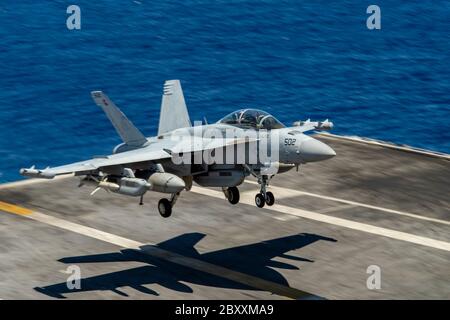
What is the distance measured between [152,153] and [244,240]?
8.12 meters

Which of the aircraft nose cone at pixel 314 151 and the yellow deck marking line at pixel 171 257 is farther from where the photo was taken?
the yellow deck marking line at pixel 171 257

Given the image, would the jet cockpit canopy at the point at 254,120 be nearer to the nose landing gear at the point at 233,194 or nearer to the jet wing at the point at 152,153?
the jet wing at the point at 152,153

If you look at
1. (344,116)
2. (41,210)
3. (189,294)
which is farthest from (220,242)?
(344,116)

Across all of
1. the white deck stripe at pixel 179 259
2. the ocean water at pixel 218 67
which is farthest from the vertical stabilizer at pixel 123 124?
the ocean water at pixel 218 67

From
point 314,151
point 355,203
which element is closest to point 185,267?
point 314,151

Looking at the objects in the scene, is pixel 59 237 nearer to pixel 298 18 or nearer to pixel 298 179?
pixel 298 179

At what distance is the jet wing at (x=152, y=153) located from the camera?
3806cm

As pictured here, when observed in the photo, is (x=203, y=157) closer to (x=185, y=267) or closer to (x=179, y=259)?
(x=185, y=267)

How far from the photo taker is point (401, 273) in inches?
1629

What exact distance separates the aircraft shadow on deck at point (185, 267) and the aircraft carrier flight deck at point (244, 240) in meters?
0.05

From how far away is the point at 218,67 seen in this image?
91.8 meters
